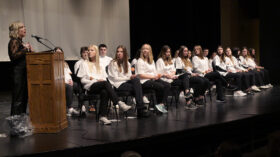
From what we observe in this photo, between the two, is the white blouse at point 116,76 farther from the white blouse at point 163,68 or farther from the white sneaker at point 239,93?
the white sneaker at point 239,93

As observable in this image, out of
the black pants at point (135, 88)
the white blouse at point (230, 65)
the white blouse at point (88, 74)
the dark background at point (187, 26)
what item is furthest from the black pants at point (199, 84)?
the dark background at point (187, 26)

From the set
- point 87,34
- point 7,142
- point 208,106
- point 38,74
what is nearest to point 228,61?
point 208,106

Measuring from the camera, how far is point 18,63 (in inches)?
157

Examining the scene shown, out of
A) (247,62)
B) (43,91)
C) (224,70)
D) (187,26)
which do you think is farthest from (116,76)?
(187,26)

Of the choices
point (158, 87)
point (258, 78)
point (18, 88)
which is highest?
point (18, 88)

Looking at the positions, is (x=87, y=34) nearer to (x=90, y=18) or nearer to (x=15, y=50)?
(x=90, y=18)

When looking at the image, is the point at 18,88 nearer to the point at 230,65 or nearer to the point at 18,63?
the point at 18,63

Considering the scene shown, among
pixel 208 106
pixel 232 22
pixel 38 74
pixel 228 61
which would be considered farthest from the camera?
pixel 232 22

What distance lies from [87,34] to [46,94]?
190 inches

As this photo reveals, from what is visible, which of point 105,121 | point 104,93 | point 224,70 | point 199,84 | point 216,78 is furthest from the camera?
point 224,70

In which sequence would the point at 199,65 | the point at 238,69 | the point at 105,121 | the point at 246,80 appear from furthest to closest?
1. the point at 238,69
2. the point at 246,80
3. the point at 199,65
4. the point at 105,121

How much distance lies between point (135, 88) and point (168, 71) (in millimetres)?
1092

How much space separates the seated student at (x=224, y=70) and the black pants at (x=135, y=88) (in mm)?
2644

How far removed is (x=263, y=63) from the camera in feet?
35.8
